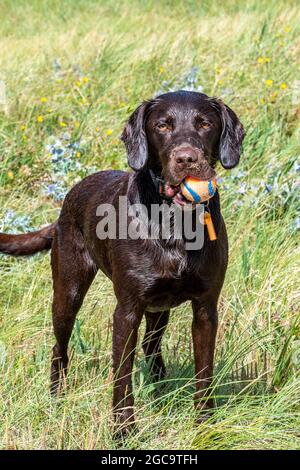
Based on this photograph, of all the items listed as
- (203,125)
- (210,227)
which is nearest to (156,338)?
(210,227)

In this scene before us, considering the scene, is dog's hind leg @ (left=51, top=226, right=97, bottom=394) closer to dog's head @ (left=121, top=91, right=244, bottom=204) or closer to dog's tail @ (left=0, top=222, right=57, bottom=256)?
dog's tail @ (left=0, top=222, right=57, bottom=256)

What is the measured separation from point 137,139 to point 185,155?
1.35 feet

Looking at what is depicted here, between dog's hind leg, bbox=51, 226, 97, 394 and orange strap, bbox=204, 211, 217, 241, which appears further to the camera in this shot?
dog's hind leg, bbox=51, 226, 97, 394

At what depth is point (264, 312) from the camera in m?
4.16

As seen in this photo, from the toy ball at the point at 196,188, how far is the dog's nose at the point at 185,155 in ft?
0.29

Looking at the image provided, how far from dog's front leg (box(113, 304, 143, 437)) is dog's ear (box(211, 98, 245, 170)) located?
734 mm

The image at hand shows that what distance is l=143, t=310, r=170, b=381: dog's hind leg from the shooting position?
13.1ft

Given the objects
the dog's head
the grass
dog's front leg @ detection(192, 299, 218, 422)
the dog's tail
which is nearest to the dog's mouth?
the dog's head

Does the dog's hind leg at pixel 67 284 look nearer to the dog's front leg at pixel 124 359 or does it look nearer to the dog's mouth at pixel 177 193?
the dog's front leg at pixel 124 359

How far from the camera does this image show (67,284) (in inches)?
161

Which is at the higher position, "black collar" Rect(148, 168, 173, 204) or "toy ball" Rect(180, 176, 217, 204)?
"black collar" Rect(148, 168, 173, 204)

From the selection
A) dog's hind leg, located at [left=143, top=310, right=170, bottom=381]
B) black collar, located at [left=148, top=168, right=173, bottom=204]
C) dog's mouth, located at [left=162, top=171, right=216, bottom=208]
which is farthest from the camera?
dog's hind leg, located at [left=143, top=310, right=170, bottom=381]
